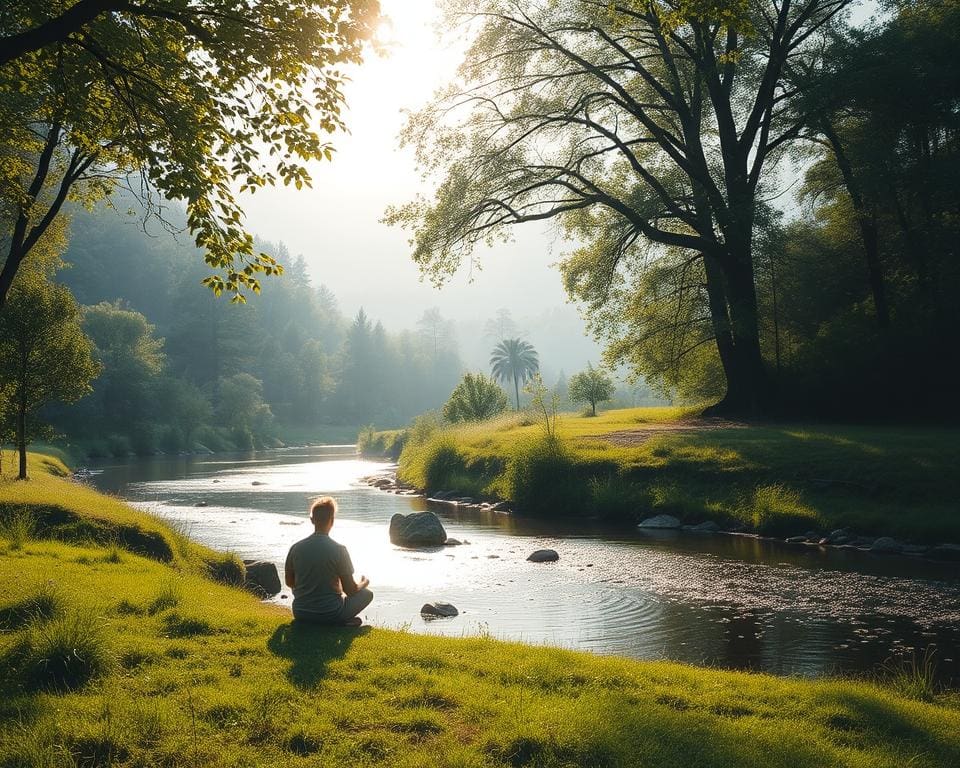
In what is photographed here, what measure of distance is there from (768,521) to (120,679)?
640 inches

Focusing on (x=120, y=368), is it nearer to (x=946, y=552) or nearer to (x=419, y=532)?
(x=419, y=532)

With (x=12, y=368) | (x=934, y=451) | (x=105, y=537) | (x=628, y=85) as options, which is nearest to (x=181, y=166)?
(x=105, y=537)

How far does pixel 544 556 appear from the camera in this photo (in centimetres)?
1622

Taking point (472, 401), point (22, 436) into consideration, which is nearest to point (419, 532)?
point (22, 436)

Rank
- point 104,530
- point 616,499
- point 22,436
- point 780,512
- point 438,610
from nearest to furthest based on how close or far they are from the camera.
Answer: point 438,610
point 104,530
point 780,512
point 22,436
point 616,499

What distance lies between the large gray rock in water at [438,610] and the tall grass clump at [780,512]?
10358 millimetres

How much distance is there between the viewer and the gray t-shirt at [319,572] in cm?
812

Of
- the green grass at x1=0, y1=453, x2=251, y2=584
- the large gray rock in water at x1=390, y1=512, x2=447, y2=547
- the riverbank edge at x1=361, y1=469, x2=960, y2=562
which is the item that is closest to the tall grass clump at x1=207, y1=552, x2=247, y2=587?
the green grass at x1=0, y1=453, x2=251, y2=584

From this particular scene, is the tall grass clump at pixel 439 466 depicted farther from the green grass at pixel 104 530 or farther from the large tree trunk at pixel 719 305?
the green grass at pixel 104 530

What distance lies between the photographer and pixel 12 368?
65.8 ft

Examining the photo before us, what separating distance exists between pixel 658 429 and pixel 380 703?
2522 cm

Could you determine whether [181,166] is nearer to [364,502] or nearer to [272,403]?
[364,502]

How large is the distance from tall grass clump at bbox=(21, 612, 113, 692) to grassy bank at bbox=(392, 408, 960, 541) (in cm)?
1630

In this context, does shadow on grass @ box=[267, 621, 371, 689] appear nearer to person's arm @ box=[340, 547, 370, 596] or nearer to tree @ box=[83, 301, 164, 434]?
person's arm @ box=[340, 547, 370, 596]
